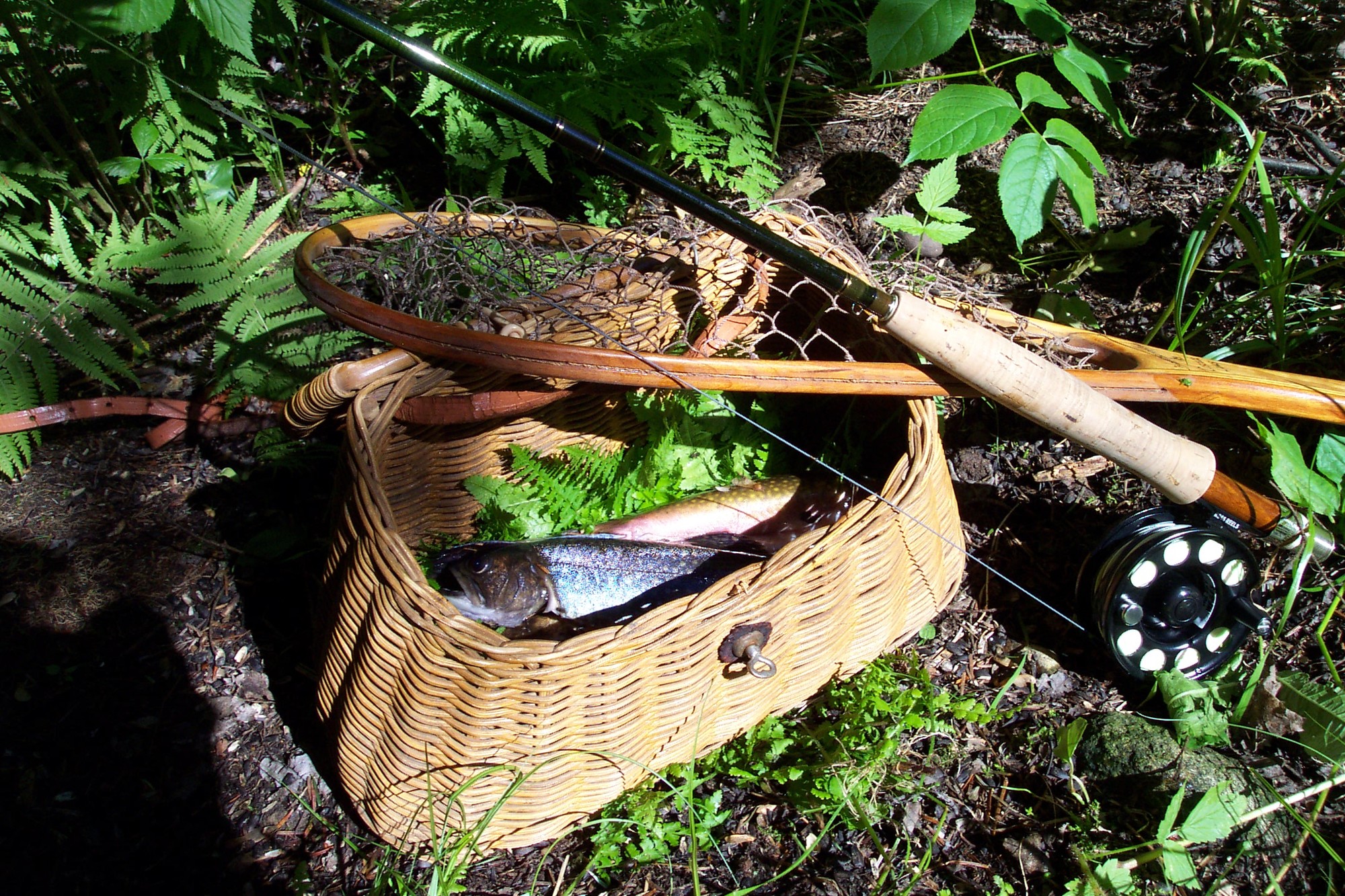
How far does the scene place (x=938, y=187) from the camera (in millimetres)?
A: 2410

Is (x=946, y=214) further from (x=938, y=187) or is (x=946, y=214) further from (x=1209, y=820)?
(x=1209, y=820)

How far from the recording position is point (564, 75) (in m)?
2.55

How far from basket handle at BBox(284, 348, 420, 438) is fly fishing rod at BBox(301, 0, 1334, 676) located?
0.26 meters

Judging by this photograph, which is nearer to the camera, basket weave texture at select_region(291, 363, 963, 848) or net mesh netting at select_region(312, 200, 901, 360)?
basket weave texture at select_region(291, 363, 963, 848)

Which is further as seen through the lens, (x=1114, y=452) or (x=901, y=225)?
(x=901, y=225)

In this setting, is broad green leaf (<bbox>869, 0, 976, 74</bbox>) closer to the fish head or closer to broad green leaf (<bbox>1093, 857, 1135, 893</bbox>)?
the fish head

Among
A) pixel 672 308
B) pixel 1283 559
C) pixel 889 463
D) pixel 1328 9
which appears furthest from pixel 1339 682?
pixel 1328 9

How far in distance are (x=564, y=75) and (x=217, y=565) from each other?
1.68 metres

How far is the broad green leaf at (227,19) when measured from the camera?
1806 millimetres

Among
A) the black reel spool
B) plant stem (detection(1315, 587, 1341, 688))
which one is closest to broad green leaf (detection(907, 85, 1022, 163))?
the black reel spool

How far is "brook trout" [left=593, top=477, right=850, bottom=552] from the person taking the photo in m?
2.22

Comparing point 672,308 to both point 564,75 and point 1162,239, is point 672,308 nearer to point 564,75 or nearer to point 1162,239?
point 564,75

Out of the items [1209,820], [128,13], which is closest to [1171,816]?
[1209,820]

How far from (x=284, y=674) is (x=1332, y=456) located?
2682 millimetres
